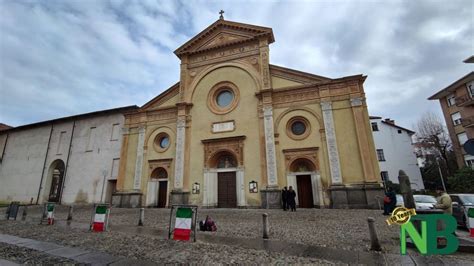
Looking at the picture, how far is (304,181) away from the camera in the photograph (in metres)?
16.7

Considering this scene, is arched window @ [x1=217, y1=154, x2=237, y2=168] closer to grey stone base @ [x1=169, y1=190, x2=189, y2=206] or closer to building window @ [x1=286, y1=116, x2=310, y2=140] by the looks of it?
grey stone base @ [x1=169, y1=190, x2=189, y2=206]

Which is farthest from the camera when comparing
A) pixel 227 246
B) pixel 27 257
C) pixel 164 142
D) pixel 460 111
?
pixel 460 111

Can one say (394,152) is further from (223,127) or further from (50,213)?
(50,213)

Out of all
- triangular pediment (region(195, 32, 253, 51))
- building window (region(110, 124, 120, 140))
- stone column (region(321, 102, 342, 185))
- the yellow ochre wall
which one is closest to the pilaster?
stone column (region(321, 102, 342, 185))

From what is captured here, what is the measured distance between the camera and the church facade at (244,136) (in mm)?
15820

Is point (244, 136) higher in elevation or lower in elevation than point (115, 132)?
lower

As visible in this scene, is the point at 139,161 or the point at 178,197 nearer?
the point at 178,197

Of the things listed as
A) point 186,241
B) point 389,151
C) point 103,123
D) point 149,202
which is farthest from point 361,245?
point 389,151

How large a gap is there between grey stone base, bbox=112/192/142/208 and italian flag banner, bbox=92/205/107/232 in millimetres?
11493

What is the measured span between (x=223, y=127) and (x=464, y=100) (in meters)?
26.4

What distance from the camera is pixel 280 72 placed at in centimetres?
1886

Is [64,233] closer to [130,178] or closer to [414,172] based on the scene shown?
[130,178]

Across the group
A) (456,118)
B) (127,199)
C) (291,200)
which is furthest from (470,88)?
(127,199)

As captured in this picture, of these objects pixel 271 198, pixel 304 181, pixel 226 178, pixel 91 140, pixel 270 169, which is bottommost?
pixel 271 198
